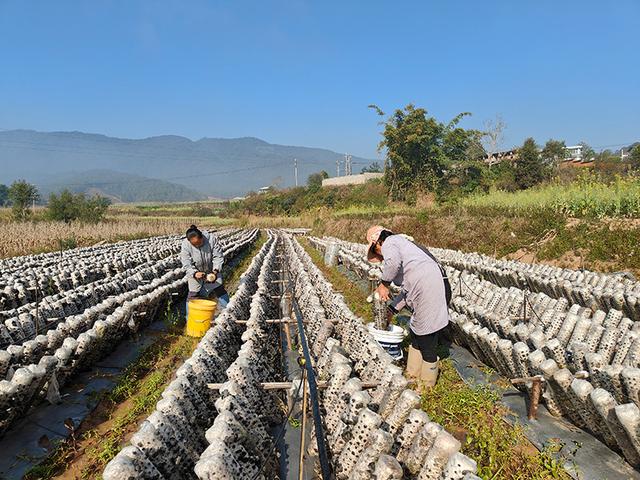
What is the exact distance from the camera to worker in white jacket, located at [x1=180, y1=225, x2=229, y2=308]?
5680mm

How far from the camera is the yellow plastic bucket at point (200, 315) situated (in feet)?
18.4

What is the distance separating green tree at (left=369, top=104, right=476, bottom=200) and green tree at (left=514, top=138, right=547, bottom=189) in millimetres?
3906

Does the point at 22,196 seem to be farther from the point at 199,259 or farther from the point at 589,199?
the point at 589,199

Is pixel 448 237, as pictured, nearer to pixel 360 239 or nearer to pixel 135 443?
pixel 360 239

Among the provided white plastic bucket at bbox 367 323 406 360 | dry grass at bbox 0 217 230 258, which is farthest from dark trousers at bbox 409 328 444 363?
dry grass at bbox 0 217 230 258

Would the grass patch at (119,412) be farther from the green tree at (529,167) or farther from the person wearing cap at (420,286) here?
the green tree at (529,167)

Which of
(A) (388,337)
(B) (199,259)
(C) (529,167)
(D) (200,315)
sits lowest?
(D) (200,315)

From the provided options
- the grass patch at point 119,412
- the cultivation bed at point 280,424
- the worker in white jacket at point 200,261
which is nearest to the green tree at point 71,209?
the worker in white jacket at point 200,261

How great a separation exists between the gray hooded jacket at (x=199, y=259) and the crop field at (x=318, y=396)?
54 centimetres

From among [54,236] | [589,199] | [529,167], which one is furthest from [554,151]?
[54,236]

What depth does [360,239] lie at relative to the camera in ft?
67.2

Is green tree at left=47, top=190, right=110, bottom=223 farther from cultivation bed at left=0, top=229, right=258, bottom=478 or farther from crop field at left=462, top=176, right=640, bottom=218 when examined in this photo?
crop field at left=462, top=176, right=640, bottom=218

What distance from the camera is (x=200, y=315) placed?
18.5 feet

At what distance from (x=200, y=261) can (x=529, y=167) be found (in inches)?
985
